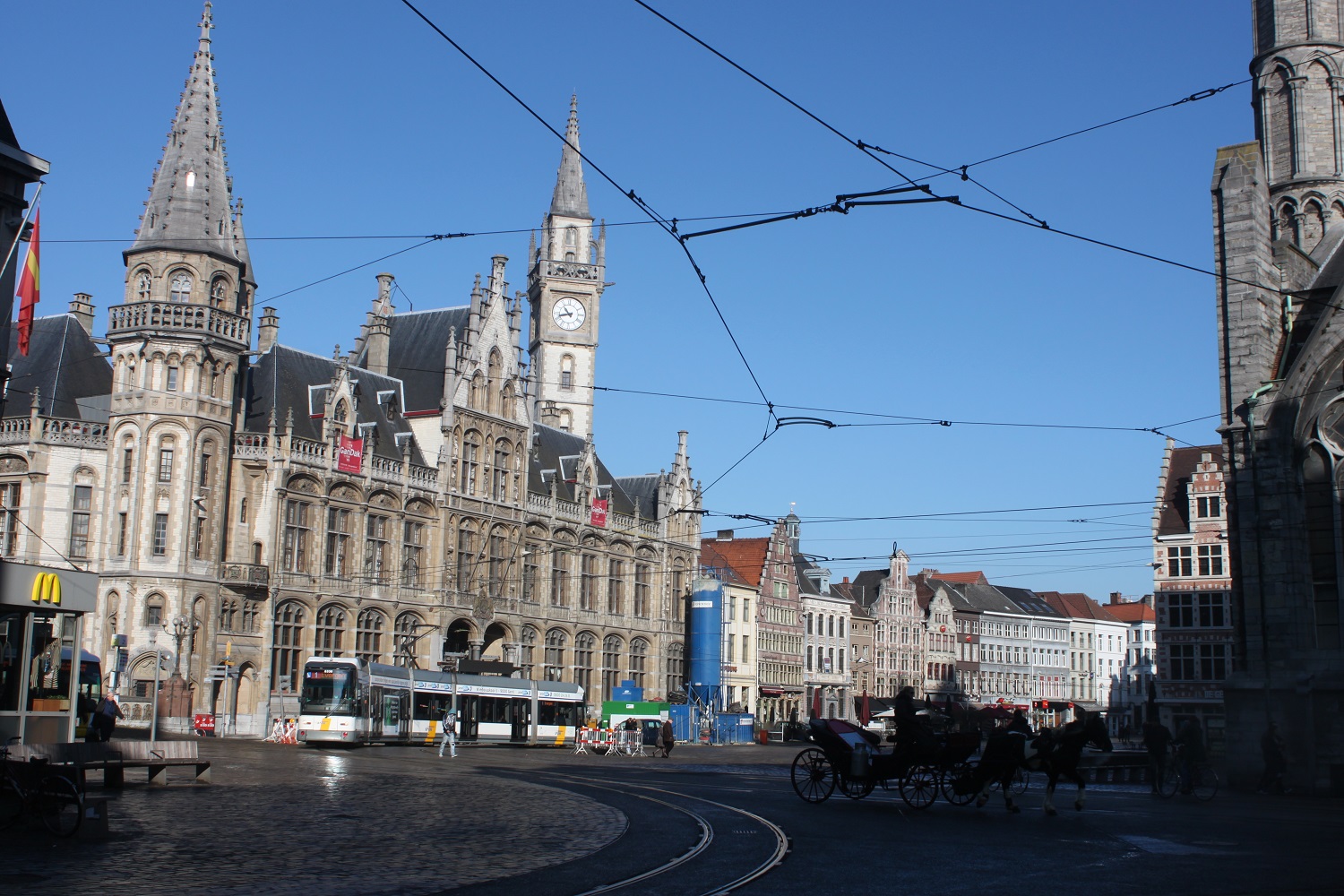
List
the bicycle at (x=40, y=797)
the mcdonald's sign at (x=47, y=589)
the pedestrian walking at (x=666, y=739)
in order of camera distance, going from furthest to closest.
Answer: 1. the pedestrian walking at (x=666, y=739)
2. the mcdonald's sign at (x=47, y=589)
3. the bicycle at (x=40, y=797)

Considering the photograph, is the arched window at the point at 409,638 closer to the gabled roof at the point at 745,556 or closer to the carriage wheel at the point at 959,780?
the gabled roof at the point at 745,556

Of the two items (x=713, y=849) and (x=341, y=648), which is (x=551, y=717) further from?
(x=713, y=849)

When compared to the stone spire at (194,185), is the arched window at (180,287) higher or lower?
lower

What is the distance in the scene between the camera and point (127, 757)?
2036cm

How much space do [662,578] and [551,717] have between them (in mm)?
20589

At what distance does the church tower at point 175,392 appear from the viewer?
48406 mm

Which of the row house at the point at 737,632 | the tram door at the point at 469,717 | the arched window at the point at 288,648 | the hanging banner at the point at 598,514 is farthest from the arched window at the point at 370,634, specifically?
the row house at the point at 737,632

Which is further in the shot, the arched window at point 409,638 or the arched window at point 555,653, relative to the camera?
the arched window at point 555,653

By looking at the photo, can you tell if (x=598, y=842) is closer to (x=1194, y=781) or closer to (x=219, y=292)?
(x=1194, y=781)

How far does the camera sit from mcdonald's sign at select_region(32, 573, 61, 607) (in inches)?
696

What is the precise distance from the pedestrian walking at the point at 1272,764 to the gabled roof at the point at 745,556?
57.5 m

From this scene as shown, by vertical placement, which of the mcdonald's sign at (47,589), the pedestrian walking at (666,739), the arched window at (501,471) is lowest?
the pedestrian walking at (666,739)

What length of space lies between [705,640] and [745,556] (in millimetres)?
12741

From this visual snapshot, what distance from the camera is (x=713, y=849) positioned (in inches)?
563
